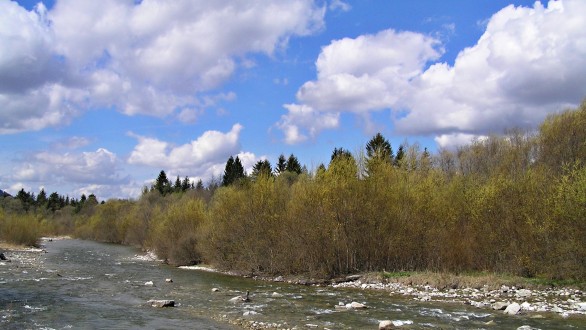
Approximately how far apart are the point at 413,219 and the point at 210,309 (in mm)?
16910

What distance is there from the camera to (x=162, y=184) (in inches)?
4727

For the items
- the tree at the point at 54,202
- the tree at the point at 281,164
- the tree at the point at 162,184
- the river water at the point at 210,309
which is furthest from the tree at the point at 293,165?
the tree at the point at 54,202

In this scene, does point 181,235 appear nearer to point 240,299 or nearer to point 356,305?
point 240,299

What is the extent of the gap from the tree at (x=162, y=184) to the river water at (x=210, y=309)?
82.7 meters

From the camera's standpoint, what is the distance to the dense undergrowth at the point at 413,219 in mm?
26797

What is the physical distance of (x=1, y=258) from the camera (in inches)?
1793

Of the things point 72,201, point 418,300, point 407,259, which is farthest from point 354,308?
point 72,201

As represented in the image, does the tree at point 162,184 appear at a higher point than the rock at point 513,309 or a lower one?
higher

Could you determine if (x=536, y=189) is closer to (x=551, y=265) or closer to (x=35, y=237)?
(x=551, y=265)

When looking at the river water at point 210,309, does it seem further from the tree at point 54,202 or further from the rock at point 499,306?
the tree at point 54,202

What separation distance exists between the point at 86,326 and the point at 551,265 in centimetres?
2392

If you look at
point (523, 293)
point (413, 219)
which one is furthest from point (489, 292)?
point (413, 219)

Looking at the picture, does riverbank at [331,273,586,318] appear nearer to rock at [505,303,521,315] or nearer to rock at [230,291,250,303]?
rock at [505,303,521,315]

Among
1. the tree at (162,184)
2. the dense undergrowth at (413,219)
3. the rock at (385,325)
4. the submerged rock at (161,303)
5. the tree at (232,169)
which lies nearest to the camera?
the rock at (385,325)
